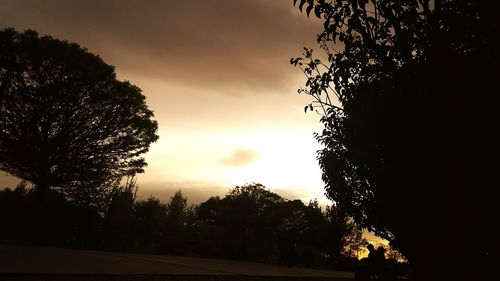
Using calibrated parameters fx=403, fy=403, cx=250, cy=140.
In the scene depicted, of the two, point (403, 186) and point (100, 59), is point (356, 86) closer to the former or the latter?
point (403, 186)

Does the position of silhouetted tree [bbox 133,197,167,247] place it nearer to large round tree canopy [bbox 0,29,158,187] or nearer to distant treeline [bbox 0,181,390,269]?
distant treeline [bbox 0,181,390,269]

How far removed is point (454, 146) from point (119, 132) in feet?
84.6

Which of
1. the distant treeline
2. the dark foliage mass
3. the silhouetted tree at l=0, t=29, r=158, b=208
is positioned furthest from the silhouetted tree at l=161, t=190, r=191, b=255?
the dark foliage mass

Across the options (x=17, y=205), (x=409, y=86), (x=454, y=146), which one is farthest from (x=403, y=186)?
(x=17, y=205)

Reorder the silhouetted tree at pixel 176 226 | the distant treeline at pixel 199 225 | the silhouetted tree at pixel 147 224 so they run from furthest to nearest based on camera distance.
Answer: the silhouetted tree at pixel 147 224 < the silhouetted tree at pixel 176 226 < the distant treeline at pixel 199 225

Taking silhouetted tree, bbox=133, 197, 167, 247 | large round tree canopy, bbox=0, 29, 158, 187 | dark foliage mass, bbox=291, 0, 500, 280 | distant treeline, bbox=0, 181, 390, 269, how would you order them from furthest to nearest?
silhouetted tree, bbox=133, 197, 167, 247
distant treeline, bbox=0, 181, 390, 269
large round tree canopy, bbox=0, 29, 158, 187
dark foliage mass, bbox=291, 0, 500, 280

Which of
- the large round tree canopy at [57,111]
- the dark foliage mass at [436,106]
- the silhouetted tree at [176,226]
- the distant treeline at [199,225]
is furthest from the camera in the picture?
the silhouetted tree at [176,226]

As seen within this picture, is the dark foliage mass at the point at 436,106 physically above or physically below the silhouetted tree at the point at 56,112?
below

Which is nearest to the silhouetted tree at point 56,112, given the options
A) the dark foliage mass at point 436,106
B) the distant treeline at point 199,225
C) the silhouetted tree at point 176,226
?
the distant treeline at point 199,225

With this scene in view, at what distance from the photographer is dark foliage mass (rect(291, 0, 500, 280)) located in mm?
5234

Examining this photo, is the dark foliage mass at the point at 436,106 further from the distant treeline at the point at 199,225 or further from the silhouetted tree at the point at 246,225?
the silhouetted tree at the point at 246,225

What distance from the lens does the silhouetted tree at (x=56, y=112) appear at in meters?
25.4

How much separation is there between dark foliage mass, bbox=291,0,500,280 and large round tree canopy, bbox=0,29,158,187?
74.4ft

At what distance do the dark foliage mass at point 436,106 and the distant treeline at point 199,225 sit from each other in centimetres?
1548
